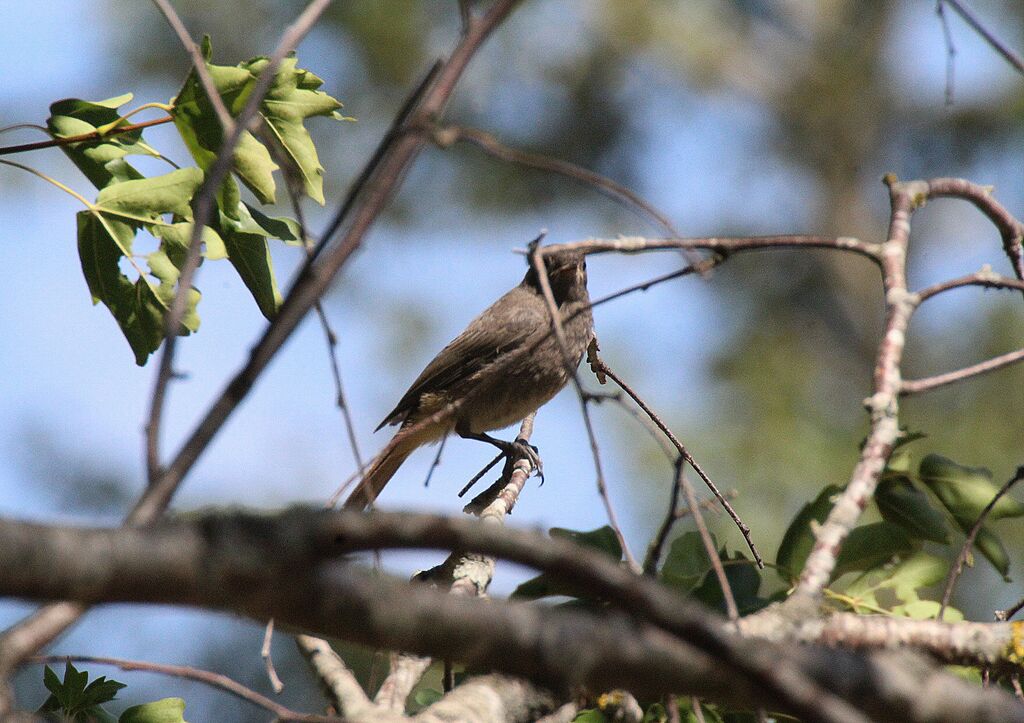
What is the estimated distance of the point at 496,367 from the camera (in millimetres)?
5199

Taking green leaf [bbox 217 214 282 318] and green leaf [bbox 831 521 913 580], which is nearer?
green leaf [bbox 831 521 913 580]

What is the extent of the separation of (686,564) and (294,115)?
1648 millimetres

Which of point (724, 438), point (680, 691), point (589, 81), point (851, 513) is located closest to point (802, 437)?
point (724, 438)

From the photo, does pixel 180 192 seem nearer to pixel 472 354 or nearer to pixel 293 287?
pixel 293 287

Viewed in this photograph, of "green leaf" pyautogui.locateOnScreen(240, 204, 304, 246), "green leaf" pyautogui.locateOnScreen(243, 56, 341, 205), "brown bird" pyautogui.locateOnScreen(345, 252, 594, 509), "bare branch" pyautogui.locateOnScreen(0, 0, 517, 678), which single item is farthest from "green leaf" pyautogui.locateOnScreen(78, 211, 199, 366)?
"brown bird" pyautogui.locateOnScreen(345, 252, 594, 509)

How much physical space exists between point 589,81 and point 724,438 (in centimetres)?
716

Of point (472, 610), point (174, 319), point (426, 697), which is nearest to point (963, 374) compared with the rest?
point (472, 610)

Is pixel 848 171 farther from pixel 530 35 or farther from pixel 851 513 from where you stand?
pixel 851 513

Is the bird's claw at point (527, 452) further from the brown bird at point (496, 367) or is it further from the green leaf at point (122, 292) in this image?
the green leaf at point (122, 292)

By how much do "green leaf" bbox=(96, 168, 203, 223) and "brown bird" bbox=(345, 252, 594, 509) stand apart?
8.34 feet

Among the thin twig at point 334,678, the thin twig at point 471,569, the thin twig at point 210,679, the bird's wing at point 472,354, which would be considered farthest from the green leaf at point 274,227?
the bird's wing at point 472,354

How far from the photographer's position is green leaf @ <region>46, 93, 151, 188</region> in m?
2.73

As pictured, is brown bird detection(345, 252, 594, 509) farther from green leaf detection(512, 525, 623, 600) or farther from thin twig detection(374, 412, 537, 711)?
green leaf detection(512, 525, 623, 600)

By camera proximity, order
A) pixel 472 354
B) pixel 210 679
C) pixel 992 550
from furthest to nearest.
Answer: pixel 472 354, pixel 992 550, pixel 210 679
